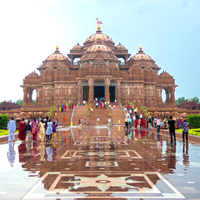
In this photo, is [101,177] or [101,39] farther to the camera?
[101,39]

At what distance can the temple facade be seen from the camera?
209 feet

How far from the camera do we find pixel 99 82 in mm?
65250

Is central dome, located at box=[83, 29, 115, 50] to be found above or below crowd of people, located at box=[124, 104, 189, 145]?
above

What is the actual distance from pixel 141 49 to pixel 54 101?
99.9 feet

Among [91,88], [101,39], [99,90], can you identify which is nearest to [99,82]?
[91,88]

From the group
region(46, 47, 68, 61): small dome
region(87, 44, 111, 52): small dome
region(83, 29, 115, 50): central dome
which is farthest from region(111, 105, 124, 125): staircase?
region(46, 47, 68, 61): small dome

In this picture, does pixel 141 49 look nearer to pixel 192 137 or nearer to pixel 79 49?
pixel 79 49

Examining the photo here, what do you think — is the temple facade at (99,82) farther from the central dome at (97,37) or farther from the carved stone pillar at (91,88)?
the central dome at (97,37)

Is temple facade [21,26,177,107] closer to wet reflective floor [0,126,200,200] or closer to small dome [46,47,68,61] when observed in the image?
small dome [46,47,68,61]

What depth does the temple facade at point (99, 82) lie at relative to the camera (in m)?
63.7

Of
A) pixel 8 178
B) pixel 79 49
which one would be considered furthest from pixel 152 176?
pixel 79 49

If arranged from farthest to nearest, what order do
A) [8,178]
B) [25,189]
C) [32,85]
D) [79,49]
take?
1. [79,49]
2. [32,85]
3. [8,178]
4. [25,189]

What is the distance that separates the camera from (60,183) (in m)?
7.50

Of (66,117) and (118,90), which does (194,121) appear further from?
(118,90)
